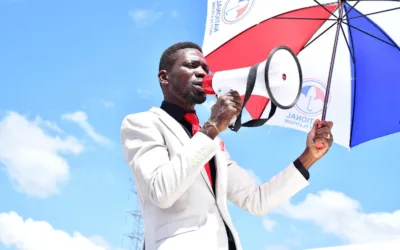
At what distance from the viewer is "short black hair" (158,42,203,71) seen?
3.00m

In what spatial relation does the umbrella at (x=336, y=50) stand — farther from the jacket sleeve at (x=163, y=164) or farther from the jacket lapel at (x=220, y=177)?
the jacket sleeve at (x=163, y=164)

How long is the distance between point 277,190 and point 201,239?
0.80 metres

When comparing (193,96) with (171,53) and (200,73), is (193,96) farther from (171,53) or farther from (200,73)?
(171,53)

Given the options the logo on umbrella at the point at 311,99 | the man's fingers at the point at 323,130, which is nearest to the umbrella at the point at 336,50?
the logo on umbrella at the point at 311,99

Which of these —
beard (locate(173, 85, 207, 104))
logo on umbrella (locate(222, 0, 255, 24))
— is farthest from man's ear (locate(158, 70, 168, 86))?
logo on umbrella (locate(222, 0, 255, 24))

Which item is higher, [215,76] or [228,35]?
[228,35]

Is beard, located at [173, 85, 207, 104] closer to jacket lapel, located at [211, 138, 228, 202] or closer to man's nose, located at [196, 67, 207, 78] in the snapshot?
man's nose, located at [196, 67, 207, 78]

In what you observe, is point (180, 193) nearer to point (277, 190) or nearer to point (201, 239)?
point (201, 239)

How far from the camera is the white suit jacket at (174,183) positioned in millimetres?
2369

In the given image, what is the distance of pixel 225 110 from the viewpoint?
246 cm

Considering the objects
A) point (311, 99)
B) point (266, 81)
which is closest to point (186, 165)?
point (266, 81)

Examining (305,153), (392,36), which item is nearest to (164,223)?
(305,153)

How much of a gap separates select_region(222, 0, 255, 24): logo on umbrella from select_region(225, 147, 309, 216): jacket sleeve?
2.29m

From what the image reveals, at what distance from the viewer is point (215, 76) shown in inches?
105
